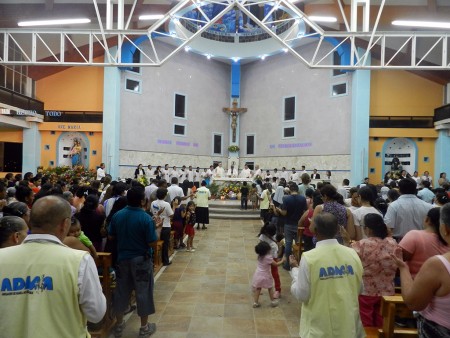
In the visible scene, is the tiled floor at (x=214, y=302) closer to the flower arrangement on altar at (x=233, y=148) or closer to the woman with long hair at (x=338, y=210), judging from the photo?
the woman with long hair at (x=338, y=210)

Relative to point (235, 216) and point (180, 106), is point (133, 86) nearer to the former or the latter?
point (180, 106)

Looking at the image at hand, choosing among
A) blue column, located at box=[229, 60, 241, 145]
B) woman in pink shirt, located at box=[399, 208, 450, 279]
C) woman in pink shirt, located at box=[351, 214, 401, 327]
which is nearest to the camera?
woman in pink shirt, located at box=[399, 208, 450, 279]

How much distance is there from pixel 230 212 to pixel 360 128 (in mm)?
7361

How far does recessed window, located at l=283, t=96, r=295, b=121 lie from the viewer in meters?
17.0

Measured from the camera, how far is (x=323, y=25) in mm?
14406

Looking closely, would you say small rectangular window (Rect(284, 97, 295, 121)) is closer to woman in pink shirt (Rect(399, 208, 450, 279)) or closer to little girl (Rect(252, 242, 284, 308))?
little girl (Rect(252, 242, 284, 308))

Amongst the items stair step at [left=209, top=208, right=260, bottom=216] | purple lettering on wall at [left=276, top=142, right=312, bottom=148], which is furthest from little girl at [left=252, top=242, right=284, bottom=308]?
purple lettering on wall at [left=276, top=142, right=312, bottom=148]

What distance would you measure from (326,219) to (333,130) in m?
14.2

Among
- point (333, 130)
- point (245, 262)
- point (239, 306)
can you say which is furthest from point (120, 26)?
point (333, 130)

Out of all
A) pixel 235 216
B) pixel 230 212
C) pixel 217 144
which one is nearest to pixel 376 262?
pixel 235 216

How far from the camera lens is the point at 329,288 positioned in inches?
77.9

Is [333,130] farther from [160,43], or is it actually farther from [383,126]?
[160,43]

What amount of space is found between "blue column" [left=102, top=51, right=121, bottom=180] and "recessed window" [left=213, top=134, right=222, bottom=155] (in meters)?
5.73

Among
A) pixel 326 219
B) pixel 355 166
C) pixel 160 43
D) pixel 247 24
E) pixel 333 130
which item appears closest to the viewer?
pixel 326 219
